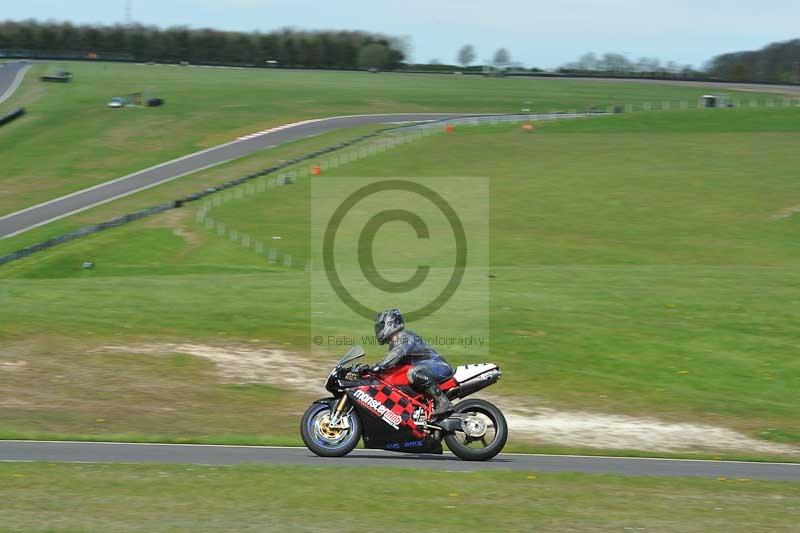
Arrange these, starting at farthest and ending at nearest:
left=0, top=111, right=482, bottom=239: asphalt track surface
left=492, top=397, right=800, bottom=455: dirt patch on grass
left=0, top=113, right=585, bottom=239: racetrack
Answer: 1. left=0, top=113, right=585, bottom=239: racetrack
2. left=0, top=111, right=482, bottom=239: asphalt track surface
3. left=492, top=397, right=800, bottom=455: dirt patch on grass

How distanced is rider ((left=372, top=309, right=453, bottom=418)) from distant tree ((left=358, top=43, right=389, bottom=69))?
14126 cm

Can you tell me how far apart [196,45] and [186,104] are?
2261 inches

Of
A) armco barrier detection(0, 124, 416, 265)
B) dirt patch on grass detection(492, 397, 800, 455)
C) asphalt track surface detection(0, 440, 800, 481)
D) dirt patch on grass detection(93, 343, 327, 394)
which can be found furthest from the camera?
armco barrier detection(0, 124, 416, 265)

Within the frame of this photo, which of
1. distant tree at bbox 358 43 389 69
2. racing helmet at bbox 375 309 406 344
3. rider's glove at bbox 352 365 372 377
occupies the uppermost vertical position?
distant tree at bbox 358 43 389 69

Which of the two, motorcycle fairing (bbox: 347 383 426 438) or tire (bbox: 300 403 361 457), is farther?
tire (bbox: 300 403 361 457)

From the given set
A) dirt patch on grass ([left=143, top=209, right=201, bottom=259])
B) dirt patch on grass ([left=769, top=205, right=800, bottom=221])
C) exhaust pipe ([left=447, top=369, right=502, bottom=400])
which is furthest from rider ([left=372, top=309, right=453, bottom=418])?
dirt patch on grass ([left=769, top=205, right=800, bottom=221])

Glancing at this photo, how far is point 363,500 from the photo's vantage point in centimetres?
1221

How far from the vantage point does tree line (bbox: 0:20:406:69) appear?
15088cm

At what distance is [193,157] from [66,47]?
86581 millimetres

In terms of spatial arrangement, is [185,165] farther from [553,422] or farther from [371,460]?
[371,460]

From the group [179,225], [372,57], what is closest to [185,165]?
[179,225]

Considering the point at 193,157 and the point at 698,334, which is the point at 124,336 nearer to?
the point at 698,334

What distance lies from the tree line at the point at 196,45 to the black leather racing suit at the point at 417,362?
13907 cm

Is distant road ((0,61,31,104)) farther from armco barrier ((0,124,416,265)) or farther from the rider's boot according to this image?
the rider's boot
